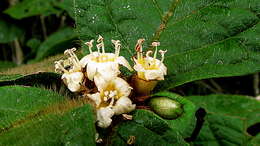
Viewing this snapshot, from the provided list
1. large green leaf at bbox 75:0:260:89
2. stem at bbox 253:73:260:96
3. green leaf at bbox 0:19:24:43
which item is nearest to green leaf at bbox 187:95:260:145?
large green leaf at bbox 75:0:260:89

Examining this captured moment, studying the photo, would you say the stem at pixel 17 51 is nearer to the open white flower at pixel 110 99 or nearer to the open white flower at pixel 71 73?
the open white flower at pixel 71 73

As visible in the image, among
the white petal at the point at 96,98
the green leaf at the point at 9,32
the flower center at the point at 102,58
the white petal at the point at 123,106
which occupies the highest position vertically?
the green leaf at the point at 9,32

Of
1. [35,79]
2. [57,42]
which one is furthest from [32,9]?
[35,79]

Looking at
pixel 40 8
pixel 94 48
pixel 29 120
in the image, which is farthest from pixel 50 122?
pixel 40 8

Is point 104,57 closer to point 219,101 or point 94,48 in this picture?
point 94,48

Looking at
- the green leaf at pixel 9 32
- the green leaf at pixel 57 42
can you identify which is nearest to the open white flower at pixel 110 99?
the green leaf at pixel 57 42

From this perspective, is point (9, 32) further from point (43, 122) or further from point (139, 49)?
point (43, 122)

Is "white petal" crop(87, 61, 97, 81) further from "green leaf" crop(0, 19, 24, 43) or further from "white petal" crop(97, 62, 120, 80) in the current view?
"green leaf" crop(0, 19, 24, 43)
